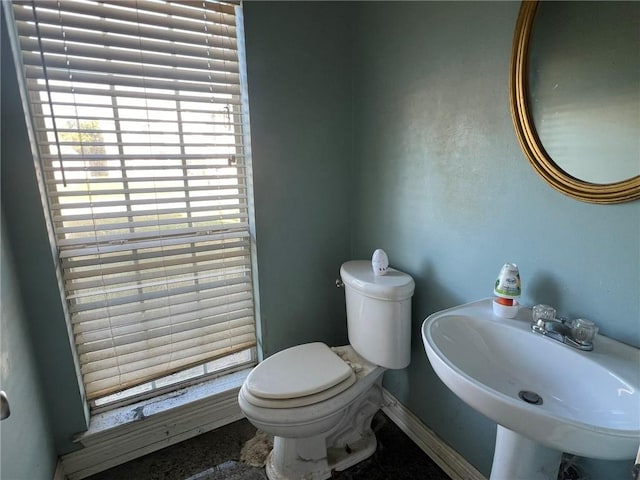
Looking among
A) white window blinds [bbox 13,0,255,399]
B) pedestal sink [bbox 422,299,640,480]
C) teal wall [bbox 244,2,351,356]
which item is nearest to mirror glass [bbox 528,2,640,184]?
pedestal sink [bbox 422,299,640,480]

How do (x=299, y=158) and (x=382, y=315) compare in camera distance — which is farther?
(x=299, y=158)

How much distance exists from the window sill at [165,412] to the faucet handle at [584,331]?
1.46 m

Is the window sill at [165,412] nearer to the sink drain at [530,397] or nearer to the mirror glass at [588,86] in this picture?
the sink drain at [530,397]

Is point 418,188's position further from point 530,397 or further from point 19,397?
point 19,397

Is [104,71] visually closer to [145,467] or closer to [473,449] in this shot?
[145,467]

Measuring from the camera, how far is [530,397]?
93cm

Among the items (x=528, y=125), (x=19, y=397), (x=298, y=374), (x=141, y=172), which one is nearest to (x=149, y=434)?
(x=19, y=397)

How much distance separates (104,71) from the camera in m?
1.27

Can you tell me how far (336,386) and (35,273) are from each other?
1198 mm

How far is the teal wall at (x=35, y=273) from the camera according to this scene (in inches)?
44.4

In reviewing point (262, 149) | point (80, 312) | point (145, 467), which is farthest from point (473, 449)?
point (80, 312)

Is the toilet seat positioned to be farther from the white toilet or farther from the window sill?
the window sill

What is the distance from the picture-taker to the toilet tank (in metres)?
1.36

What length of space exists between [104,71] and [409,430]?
6.64ft
